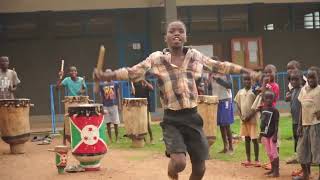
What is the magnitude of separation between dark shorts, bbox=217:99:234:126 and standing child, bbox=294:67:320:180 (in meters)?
2.66

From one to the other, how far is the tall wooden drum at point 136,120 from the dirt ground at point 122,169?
632 millimetres

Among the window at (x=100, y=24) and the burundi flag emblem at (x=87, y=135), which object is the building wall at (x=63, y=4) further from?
the burundi flag emblem at (x=87, y=135)

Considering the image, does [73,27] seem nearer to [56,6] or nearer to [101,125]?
[56,6]

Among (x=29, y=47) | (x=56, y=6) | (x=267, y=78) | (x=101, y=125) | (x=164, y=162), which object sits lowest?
(x=164, y=162)

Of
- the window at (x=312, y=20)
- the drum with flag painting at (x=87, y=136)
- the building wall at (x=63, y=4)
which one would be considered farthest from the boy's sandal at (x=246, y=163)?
the window at (x=312, y=20)

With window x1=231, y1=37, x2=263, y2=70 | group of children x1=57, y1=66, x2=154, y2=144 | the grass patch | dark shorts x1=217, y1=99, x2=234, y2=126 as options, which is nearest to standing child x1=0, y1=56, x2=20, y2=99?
group of children x1=57, y1=66, x2=154, y2=144

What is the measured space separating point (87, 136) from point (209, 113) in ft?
6.92

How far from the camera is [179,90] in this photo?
6.08 m

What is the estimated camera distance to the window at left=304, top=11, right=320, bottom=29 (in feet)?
63.2

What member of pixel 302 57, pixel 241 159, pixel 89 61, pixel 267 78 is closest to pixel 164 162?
pixel 241 159

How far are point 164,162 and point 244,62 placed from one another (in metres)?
9.27

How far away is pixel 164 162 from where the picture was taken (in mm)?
10125

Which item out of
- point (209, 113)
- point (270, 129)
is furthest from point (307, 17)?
point (270, 129)

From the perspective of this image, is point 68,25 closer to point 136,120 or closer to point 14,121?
point 136,120
